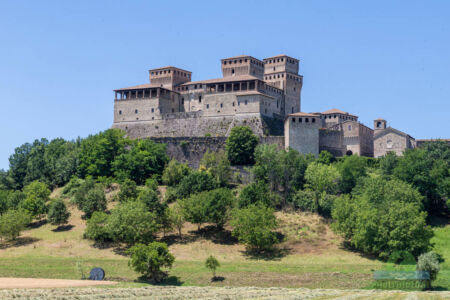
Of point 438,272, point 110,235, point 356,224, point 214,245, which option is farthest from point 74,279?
point 438,272

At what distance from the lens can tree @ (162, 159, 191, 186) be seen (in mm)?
73875

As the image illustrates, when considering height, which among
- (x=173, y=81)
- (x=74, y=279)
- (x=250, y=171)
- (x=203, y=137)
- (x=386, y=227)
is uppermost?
(x=173, y=81)

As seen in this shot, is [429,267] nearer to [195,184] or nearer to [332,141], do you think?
[195,184]

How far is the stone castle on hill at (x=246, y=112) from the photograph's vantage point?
82750 millimetres

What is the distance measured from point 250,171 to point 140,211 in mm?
17999

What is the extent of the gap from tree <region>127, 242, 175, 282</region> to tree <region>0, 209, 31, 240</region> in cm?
1952

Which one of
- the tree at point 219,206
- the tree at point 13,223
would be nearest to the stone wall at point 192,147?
the tree at point 219,206

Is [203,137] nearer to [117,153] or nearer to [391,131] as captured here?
[117,153]

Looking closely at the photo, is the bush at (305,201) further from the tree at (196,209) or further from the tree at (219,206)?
the tree at (196,209)

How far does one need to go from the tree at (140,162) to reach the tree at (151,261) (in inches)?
1031

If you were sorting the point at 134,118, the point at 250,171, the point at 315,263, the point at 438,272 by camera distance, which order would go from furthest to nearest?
the point at 134,118 → the point at 250,171 → the point at 315,263 → the point at 438,272

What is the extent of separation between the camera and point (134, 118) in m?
96.2

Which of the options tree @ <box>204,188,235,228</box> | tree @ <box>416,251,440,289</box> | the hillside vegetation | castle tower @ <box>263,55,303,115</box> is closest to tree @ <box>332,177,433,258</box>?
the hillside vegetation

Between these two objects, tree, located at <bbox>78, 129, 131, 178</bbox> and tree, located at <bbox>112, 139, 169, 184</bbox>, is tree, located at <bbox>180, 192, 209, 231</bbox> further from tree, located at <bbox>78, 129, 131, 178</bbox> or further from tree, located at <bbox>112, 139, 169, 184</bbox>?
tree, located at <bbox>78, 129, 131, 178</bbox>
